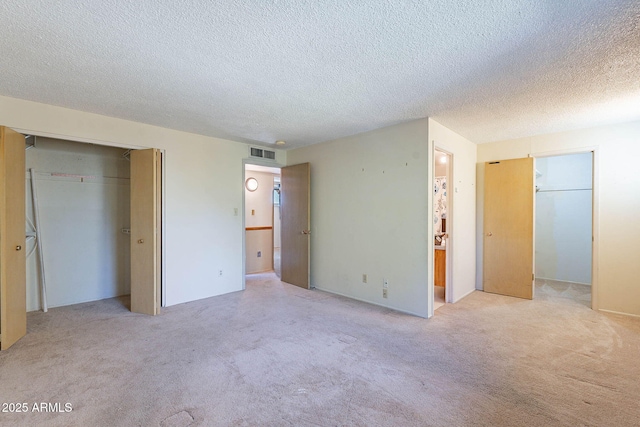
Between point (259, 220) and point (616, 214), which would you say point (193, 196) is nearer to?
point (259, 220)

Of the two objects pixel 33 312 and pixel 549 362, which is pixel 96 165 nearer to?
pixel 33 312

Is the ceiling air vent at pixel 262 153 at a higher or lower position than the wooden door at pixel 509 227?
higher

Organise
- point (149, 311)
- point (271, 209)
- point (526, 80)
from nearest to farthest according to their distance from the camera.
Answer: point (526, 80)
point (149, 311)
point (271, 209)

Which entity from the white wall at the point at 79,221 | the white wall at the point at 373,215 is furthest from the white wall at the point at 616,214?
the white wall at the point at 79,221

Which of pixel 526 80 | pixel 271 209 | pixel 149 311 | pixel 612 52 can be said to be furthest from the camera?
pixel 271 209

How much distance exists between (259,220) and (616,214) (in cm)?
584

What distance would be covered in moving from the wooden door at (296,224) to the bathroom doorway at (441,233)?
2.01 meters

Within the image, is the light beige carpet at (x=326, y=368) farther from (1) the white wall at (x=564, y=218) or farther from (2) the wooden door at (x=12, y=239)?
(1) the white wall at (x=564, y=218)

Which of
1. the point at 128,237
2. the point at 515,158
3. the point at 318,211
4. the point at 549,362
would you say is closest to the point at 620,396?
the point at 549,362

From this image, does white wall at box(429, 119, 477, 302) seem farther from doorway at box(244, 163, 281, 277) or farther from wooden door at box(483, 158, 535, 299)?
doorway at box(244, 163, 281, 277)

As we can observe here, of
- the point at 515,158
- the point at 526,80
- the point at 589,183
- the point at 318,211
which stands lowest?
the point at 318,211

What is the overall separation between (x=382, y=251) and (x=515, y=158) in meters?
2.57

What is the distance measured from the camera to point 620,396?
197 cm

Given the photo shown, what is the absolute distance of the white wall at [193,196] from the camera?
11.2ft
